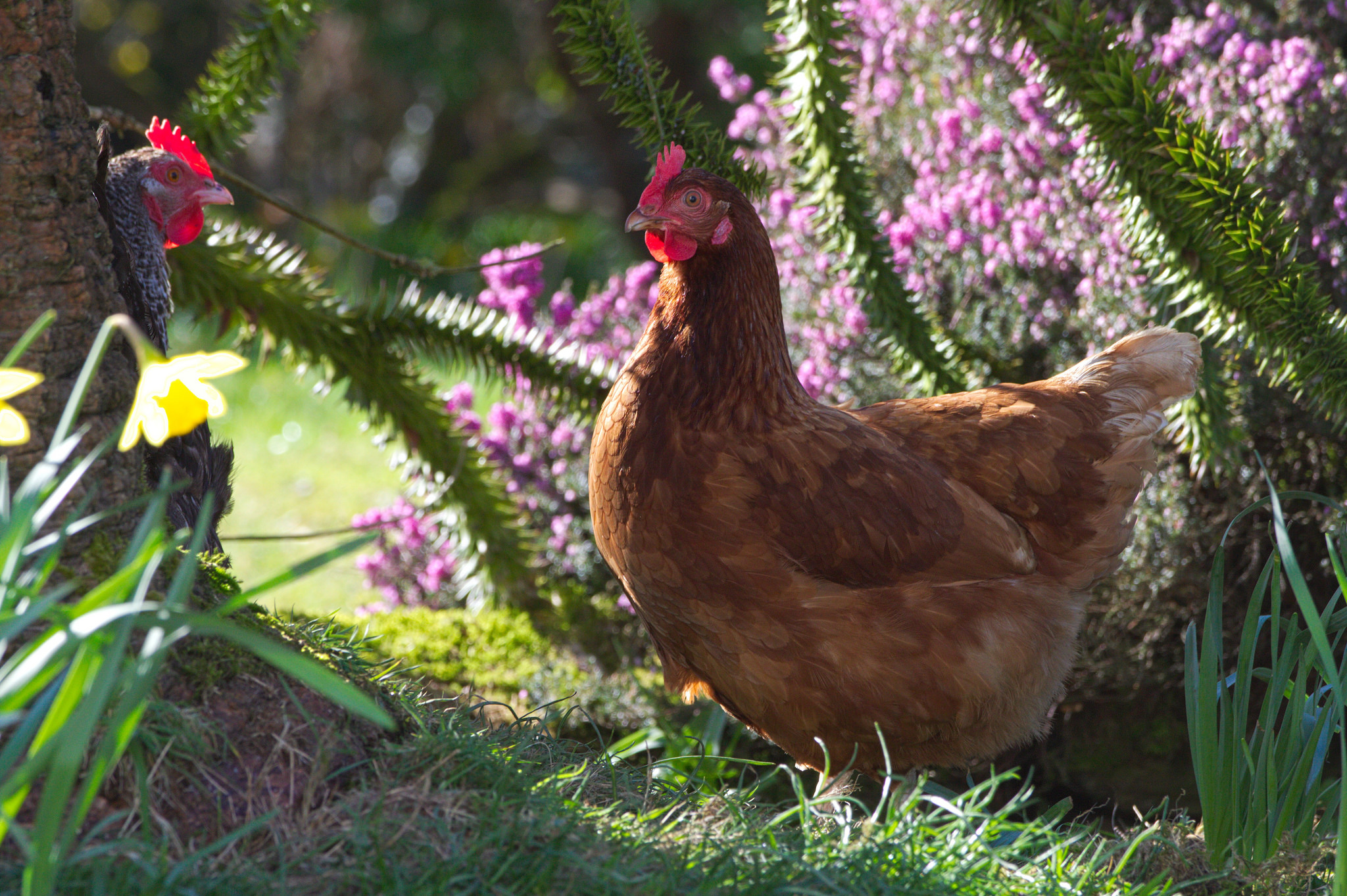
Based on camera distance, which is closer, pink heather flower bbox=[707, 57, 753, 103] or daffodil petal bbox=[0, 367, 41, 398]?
daffodil petal bbox=[0, 367, 41, 398]

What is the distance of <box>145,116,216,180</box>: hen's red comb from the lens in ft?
8.57

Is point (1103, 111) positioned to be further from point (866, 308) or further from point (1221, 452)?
point (1221, 452)

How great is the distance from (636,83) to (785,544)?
1233 mm

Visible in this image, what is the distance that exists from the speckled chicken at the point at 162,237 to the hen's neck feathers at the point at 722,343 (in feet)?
3.16

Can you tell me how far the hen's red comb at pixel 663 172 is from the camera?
2.24 metres

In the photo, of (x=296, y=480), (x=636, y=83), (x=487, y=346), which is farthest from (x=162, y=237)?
(x=296, y=480)

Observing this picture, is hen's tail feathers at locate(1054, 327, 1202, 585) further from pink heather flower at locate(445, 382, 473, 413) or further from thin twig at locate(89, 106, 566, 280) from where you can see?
pink heather flower at locate(445, 382, 473, 413)

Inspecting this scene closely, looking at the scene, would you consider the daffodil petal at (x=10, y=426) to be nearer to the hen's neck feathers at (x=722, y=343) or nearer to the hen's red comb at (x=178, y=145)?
the hen's neck feathers at (x=722, y=343)

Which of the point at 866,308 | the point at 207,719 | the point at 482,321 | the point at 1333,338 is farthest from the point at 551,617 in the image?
the point at 1333,338

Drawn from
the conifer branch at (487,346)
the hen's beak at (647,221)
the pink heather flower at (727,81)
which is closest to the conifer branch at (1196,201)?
the hen's beak at (647,221)

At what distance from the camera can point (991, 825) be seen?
5.52 feet

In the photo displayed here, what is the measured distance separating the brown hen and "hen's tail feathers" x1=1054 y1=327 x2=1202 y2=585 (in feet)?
0.72

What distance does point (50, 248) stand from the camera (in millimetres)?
1635

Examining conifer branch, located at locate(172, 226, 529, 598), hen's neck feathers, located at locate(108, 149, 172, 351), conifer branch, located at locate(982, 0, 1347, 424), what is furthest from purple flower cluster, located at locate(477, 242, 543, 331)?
conifer branch, located at locate(982, 0, 1347, 424)
